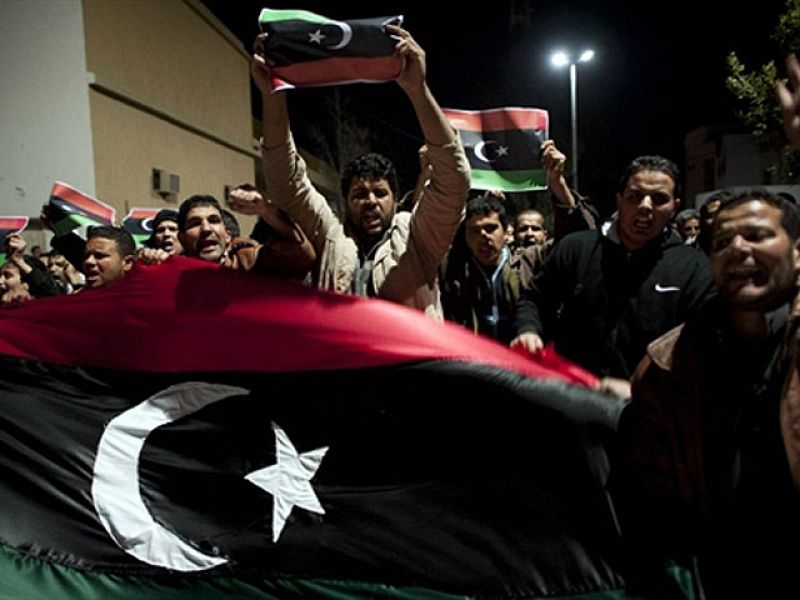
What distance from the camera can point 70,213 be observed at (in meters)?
5.56

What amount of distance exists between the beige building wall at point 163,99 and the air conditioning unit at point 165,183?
14 centimetres

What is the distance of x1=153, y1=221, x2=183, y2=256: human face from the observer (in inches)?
191

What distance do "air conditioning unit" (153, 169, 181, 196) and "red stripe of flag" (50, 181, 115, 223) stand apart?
29.1 feet

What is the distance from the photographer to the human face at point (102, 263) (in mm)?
3840

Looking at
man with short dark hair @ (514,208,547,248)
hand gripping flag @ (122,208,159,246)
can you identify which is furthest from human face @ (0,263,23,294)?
man with short dark hair @ (514,208,547,248)

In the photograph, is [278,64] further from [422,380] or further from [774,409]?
[774,409]

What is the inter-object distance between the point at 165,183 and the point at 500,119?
1164 cm

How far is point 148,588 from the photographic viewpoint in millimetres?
2295

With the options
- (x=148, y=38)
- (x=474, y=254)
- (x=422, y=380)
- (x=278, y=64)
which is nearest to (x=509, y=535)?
(x=422, y=380)

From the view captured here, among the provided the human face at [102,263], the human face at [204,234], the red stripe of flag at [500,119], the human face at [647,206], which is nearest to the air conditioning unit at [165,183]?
the red stripe of flag at [500,119]

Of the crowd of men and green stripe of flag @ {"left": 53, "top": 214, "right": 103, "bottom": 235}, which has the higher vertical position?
green stripe of flag @ {"left": 53, "top": 214, "right": 103, "bottom": 235}

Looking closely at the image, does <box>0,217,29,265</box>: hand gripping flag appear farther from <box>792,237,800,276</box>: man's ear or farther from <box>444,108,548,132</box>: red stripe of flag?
<box>792,237,800,276</box>: man's ear

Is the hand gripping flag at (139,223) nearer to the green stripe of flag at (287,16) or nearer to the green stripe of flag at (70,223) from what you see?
the green stripe of flag at (70,223)

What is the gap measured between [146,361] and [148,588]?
743 mm
